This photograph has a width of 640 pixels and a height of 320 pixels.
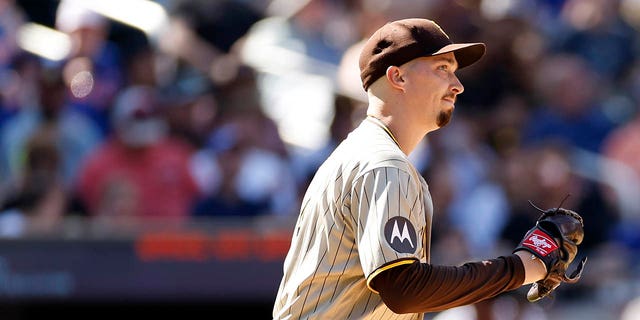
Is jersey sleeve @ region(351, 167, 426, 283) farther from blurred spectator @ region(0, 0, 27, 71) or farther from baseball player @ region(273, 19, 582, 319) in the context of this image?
blurred spectator @ region(0, 0, 27, 71)

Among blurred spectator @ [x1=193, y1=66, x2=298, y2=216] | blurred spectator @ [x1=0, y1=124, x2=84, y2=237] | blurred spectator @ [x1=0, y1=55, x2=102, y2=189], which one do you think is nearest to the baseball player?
blurred spectator @ [x1=0, y1=124, x2=84, y2=237]

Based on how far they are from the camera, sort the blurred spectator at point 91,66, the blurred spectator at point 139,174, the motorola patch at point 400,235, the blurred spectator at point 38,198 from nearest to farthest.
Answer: the motorola patch at point 400,235
the blurred spectator at point 38,198
the blurred spectator at point 139,174
the blurred spectator at point 91,66

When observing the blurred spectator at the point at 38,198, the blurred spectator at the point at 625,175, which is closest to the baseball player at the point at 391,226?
the blurred spectator at the point at 38,198

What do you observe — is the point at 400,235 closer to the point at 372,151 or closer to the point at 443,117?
the point at 372,151

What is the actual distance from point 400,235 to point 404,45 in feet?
2.06

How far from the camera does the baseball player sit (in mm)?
3666

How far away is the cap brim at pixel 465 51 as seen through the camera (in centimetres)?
389

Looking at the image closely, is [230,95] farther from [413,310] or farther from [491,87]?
[413,310]

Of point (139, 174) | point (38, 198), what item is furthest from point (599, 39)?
point (38, 198)

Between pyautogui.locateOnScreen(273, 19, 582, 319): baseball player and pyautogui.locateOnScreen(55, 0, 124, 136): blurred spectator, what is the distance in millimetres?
5053

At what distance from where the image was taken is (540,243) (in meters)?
3.93

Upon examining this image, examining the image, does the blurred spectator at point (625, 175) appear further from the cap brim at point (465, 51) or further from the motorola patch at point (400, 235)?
the motorola patch at point (400, 235)

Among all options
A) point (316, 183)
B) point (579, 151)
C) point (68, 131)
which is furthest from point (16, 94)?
point (316, 183)

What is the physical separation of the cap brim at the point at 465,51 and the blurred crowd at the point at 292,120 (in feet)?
12.1
